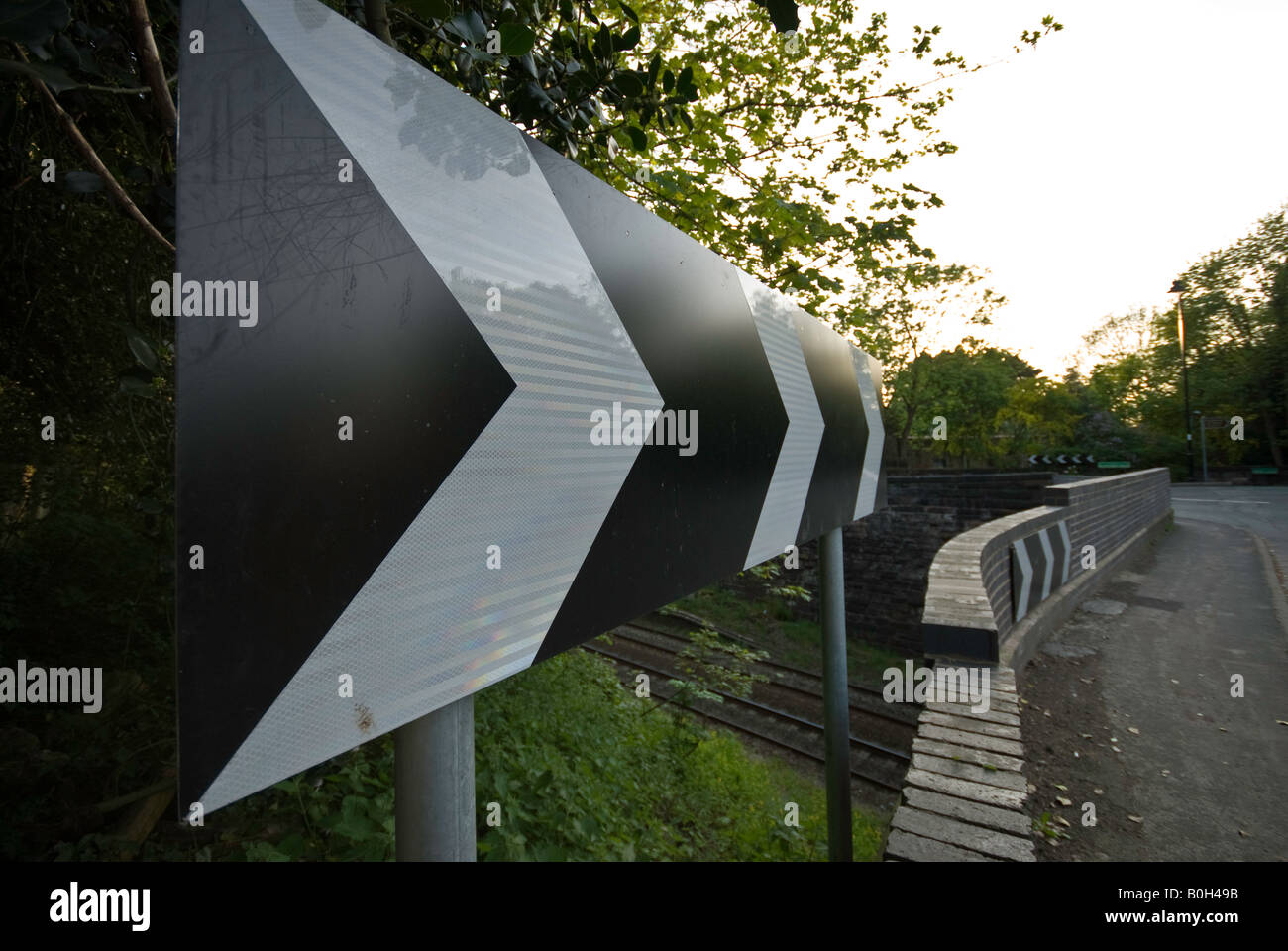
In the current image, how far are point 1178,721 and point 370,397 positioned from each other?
19.5 ft

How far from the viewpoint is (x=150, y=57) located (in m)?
1.22

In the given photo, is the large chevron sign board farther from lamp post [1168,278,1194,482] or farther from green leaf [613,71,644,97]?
lamp post [1168,278,1194,482]

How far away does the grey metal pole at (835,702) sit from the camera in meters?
2.42

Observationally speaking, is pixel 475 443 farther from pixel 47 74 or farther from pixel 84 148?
pixel 84 148

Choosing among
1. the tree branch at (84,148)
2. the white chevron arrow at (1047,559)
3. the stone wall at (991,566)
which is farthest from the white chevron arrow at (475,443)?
the white chevron arrow at (1047,559)

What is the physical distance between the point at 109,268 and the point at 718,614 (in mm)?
17229

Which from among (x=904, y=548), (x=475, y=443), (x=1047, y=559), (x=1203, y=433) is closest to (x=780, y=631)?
(x=904, y=548)

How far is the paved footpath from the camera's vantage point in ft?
10.4

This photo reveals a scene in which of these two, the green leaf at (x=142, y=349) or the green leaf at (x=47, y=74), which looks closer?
the green leaf at (x=47, y=74)

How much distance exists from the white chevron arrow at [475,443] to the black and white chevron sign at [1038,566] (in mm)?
6147

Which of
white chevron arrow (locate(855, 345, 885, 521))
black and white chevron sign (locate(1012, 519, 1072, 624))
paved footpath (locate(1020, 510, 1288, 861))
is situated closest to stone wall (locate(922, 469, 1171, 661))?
black and white chevron sign (locate(1012, 519, 1072, 624))

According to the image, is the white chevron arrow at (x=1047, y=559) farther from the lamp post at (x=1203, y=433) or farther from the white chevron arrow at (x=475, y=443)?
the lamp post at (x=1203, y=433)
